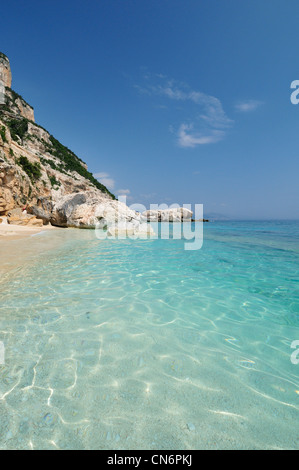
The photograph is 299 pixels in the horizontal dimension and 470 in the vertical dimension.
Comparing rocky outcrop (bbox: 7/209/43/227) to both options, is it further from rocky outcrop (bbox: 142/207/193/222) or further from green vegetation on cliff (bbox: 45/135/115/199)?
rocky outcrop (bbox: 142/207/193/222)

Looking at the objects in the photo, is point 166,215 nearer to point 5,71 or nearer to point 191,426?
point 191,426

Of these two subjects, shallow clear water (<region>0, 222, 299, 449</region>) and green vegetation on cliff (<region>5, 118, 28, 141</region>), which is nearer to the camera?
shallow clear water (<region>0, 222, 299, 449</region>)

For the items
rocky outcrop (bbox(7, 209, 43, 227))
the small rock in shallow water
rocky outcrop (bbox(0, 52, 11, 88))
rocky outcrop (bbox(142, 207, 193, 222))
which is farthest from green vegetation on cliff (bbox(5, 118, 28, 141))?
the small rock in shallow water

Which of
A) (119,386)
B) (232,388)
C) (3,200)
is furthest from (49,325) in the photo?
(3,200)

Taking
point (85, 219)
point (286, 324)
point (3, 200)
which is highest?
point (3, 200)

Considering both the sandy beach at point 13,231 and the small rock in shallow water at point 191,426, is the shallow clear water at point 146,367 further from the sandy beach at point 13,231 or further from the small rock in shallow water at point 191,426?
the sandy beach at point 13,231

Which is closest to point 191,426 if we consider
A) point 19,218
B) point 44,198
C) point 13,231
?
point 13,231

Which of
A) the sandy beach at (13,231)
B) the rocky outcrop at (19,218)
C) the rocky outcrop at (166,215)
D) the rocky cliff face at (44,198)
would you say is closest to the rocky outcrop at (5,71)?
the rocky cliff face at (44,198)

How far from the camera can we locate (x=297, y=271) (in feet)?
20.8

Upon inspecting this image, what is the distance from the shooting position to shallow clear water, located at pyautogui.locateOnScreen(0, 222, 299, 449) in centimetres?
151

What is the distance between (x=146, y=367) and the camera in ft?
7.14

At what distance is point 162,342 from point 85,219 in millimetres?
18795
